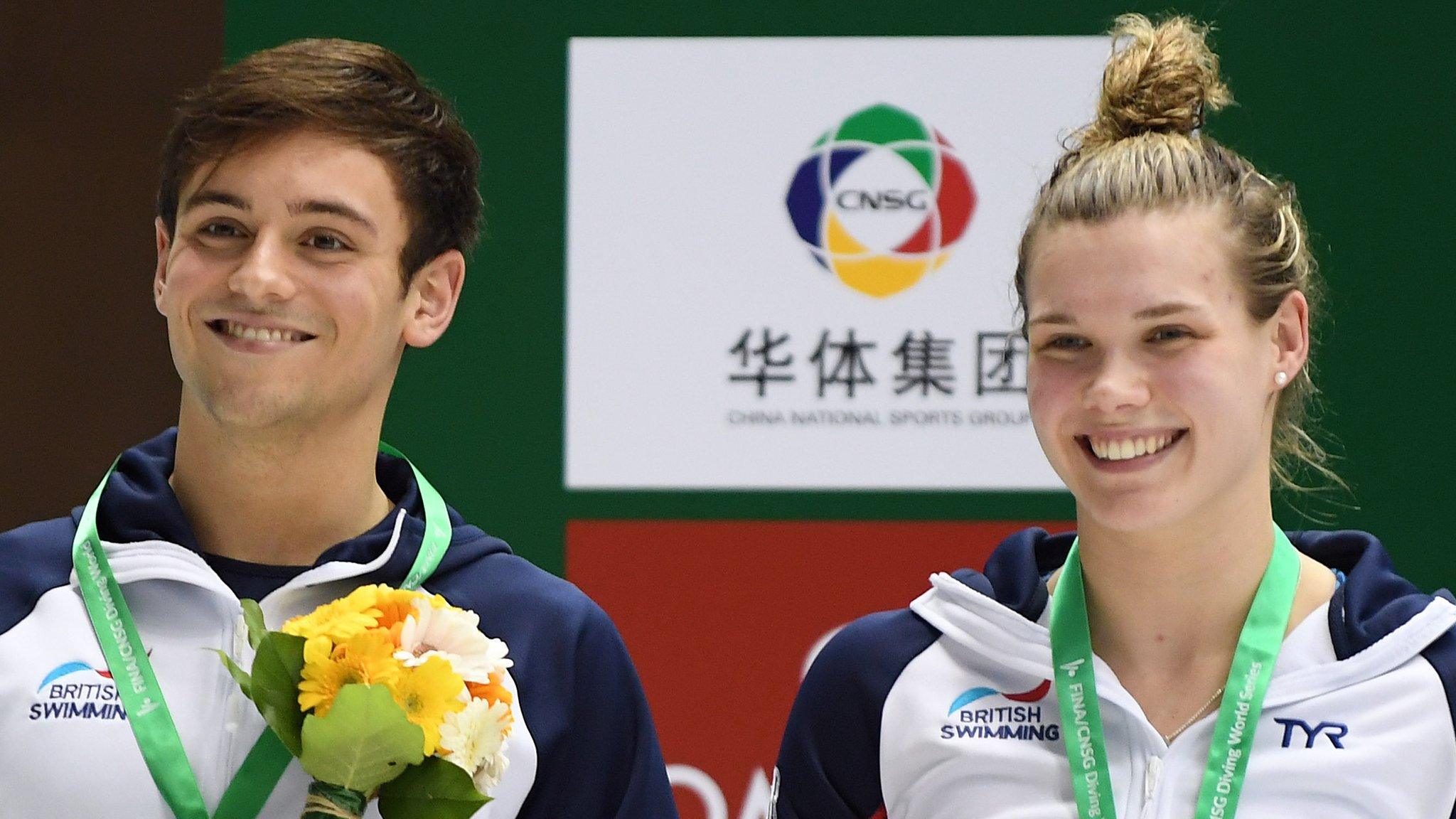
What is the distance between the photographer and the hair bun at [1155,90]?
2.33 metres

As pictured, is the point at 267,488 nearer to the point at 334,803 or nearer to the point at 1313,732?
the point at 334,803

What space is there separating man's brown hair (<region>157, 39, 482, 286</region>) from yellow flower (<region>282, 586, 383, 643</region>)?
555 millimetres

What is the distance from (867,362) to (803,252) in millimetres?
329

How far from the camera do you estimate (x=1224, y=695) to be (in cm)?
213

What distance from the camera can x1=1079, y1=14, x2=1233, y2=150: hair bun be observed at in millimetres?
2328

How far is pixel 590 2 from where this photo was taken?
14.4 feet

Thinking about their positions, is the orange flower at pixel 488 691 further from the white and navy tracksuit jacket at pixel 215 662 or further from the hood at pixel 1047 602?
the hood at pixel 1047 602

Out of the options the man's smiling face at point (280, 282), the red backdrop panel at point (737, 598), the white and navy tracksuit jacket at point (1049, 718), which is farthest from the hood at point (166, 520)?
the red backdrop panel at point (737, 598)

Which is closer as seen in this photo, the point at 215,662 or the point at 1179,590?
the point at 215,662

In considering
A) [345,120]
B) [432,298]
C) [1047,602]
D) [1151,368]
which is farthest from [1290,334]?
[345,120]

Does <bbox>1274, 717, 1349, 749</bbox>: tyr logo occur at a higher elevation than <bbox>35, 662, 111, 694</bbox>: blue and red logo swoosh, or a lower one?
lower

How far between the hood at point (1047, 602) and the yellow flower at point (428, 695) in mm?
730

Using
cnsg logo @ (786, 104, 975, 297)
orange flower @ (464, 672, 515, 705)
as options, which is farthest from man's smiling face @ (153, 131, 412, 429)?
cnsg logo @ (786, 104, 975, 297)

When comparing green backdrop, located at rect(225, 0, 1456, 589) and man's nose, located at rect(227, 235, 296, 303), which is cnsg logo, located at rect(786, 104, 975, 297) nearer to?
green backdrop, located at rect(225, 0, 1456, 589)
